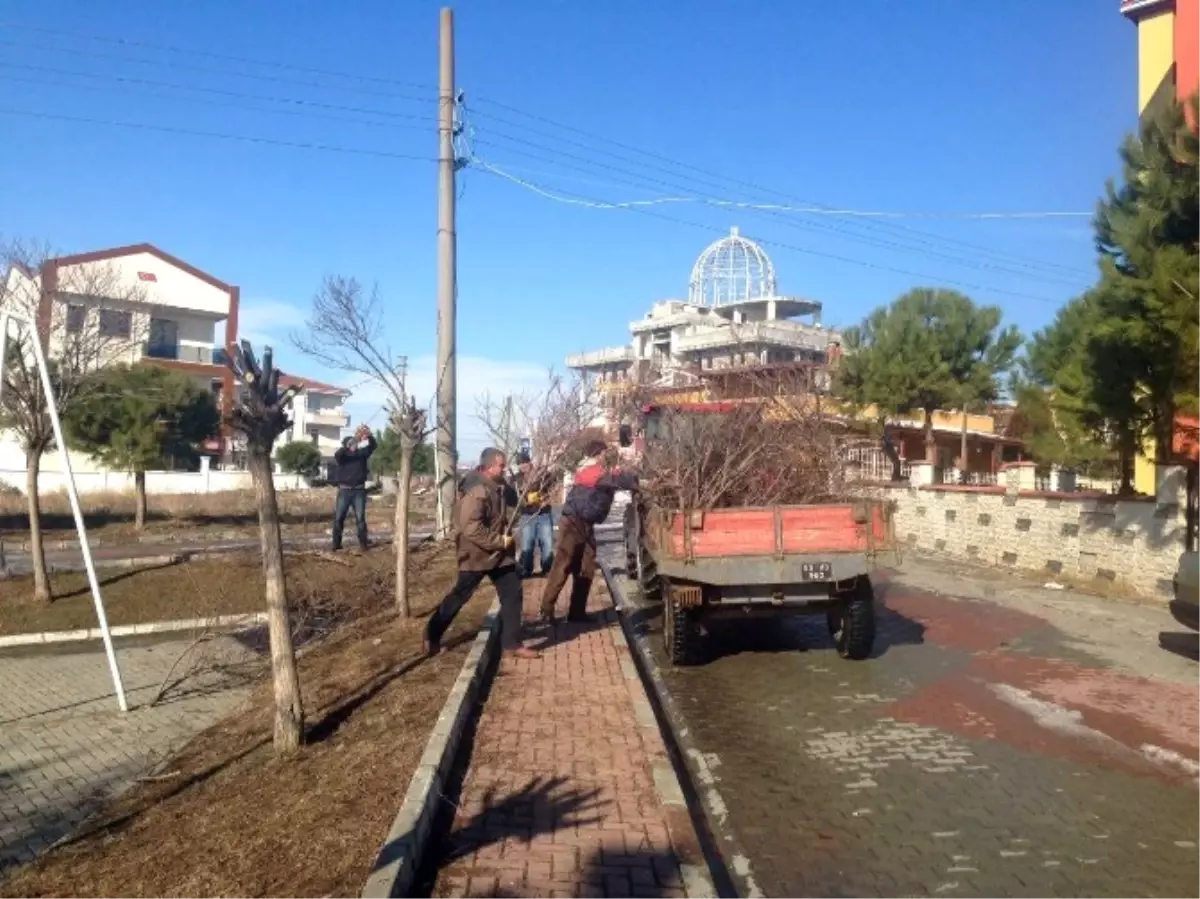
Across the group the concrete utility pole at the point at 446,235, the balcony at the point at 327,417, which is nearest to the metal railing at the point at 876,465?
the concrete utility pole at the point at 446,235

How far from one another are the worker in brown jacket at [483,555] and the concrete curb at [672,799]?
3.47 feet

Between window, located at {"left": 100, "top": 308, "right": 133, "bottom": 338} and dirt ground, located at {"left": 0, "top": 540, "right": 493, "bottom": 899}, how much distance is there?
9.84 meters

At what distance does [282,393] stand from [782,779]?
11.7 ft

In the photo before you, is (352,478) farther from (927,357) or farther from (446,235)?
(927,357)

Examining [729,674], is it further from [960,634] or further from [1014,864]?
[1014,864]

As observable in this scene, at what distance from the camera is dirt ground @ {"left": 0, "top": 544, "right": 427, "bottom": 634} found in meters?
11.5

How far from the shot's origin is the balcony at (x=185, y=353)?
3878 cm

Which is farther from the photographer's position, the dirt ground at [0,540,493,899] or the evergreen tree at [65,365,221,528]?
the evergreen tree at [65,365,221,528]

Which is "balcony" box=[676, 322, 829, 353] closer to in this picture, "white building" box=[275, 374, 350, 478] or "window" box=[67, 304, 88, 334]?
"window" box=[67, 304, 88, 334]

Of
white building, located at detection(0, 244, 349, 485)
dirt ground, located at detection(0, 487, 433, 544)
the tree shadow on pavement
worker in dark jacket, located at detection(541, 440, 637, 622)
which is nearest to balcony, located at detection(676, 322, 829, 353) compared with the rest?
dirt ground, located at detection(0, 487, 433, 544)

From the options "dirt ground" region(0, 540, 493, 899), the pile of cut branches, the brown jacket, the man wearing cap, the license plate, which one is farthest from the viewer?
the man wearing cap

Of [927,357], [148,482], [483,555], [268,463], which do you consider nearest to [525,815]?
[268,463]

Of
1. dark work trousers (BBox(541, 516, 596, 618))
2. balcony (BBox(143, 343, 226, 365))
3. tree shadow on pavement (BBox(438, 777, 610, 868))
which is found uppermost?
balcony (BBox(143, 343, 226, 365))

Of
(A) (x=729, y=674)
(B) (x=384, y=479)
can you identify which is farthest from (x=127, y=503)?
(A) (x=729, y=674)
